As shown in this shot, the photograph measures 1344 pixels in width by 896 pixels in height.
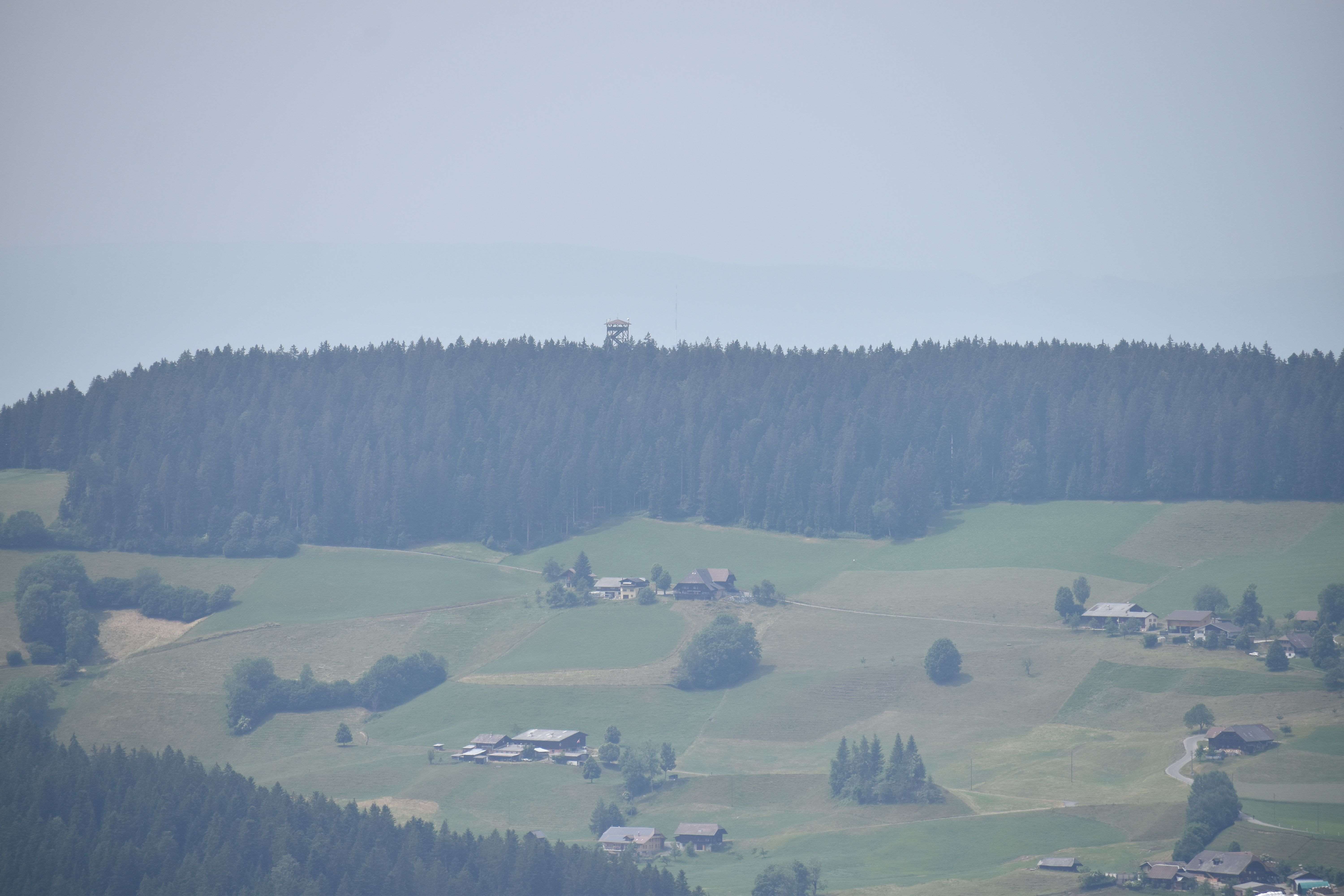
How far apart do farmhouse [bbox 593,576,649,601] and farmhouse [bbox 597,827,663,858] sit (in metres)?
45.3

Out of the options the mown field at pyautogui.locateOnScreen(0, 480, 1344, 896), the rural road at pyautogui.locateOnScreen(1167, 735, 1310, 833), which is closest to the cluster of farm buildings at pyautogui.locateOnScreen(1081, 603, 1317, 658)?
the mown field at pyautogui.locateOnScreen(0, 480, 1344, 896)

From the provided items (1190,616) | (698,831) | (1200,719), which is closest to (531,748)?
(698,831)

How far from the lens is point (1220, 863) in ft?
258

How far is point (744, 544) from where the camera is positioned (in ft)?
497

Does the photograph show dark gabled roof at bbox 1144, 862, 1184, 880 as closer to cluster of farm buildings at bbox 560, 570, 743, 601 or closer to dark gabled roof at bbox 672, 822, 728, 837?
dark gabled roof at bbox 672, 822, 728, 837

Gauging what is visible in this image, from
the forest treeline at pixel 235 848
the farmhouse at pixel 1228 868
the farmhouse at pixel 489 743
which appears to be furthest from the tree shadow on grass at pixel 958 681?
the farmhouse at pixel 1228 868

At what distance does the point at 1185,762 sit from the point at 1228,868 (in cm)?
1748

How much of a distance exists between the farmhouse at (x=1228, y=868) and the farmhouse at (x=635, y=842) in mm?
29465

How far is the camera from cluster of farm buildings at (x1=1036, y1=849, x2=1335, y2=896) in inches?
2987

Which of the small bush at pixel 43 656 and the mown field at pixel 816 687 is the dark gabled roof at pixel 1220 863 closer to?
the mown field at pixel 816 687

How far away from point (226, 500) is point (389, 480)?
54.8ft

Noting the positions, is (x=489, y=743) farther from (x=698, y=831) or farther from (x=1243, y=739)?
(x=1243, y=739)

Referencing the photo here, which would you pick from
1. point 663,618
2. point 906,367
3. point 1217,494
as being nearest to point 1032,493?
point 1217,494

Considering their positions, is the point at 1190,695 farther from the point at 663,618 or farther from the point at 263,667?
the point at 263,667
